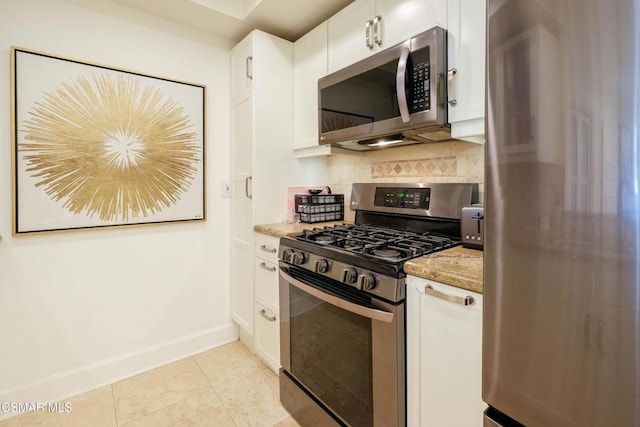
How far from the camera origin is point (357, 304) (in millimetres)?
A: 1250

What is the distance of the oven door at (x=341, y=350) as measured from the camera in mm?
1147

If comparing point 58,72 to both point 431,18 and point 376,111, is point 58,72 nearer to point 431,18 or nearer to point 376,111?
point 376,111

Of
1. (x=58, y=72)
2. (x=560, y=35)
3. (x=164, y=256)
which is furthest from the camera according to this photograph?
(x=164, y=256)

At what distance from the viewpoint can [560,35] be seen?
0.60 m

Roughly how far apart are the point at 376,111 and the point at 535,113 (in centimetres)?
103

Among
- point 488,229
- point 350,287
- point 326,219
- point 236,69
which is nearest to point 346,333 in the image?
point 350,287

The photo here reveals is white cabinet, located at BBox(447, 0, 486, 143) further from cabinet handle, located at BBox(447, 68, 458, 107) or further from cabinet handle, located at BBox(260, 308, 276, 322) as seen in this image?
cabinet handle, located at BBox(260, 308, 276, 322)

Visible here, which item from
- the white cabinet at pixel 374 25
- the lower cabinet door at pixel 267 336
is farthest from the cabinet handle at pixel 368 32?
the lower cabinet door at pixel 267 336

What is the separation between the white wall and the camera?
5.59 feet

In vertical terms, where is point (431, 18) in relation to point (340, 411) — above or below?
above

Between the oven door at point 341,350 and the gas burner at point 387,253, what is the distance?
6.7 inches

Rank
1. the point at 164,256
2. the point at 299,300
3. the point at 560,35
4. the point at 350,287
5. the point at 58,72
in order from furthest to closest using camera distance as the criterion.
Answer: the point at 164,256
the point at 58,72
the point at 299,300
the point at 350,287
the point at 560,35

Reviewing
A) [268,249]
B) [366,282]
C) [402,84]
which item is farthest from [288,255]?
[402,84]

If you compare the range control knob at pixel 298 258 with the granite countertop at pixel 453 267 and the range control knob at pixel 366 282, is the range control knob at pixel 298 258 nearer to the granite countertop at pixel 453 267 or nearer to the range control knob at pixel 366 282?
the range control knob at pixel 366 282
